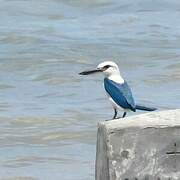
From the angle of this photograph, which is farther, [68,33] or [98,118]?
[68,33]

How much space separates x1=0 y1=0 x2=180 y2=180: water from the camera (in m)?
7.90

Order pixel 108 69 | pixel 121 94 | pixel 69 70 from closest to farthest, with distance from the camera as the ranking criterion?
pixel 121 94 < pixel 108 69 < pixel 69 70

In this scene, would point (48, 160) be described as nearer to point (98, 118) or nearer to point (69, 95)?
point (98, 118)

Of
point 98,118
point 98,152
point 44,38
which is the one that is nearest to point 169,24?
point 44,38

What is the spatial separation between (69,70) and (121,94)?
628 cm

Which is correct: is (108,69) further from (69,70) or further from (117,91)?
(69,70)

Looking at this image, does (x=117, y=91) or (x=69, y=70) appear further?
(x=69, y=70)

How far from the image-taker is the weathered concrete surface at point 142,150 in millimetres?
4613

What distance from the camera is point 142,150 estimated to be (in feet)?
15.2

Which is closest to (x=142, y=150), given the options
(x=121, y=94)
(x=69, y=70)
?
(x=121, y=94)

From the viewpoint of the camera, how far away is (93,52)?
1276 cm

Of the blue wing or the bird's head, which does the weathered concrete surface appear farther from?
the bird's head

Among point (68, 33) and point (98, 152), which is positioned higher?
point (98, 152)

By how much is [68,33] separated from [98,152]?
9304 mm
